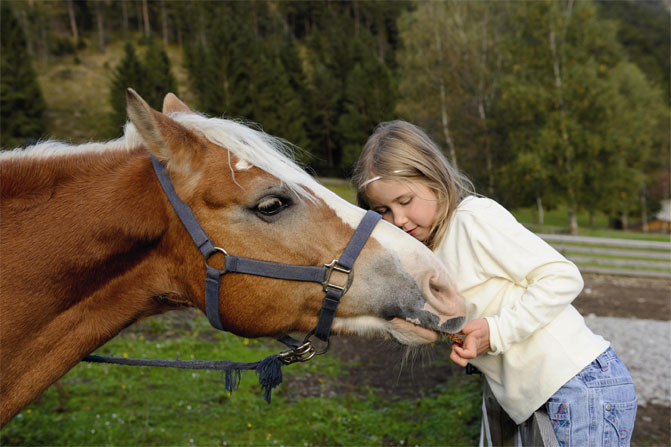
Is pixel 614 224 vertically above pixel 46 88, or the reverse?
pixel 46 88

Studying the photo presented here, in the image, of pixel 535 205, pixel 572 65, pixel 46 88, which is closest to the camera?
pixel 572 65

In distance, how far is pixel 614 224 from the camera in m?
37.2

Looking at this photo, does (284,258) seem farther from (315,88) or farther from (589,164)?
(315,88)

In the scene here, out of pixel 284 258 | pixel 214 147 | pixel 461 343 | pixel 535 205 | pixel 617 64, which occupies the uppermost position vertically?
pixel 214 147

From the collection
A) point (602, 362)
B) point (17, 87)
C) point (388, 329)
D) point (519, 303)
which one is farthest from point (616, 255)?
point (17, 87)

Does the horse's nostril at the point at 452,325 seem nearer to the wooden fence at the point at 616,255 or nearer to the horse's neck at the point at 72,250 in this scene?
the horse's neck at the point at 72,250

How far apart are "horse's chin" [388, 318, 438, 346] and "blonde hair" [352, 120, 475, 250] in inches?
20.7

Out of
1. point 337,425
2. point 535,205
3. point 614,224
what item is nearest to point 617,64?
point 535,205

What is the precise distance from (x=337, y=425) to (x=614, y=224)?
40.3 m

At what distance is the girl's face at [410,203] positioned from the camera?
2189 mm

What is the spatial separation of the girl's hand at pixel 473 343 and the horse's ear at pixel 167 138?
1289mm

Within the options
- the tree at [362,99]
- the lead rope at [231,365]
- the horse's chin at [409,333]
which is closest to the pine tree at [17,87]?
the tree at [362,99]

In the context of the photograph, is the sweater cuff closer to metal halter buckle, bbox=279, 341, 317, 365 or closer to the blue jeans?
the blue jeans

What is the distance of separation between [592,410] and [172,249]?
186cm
